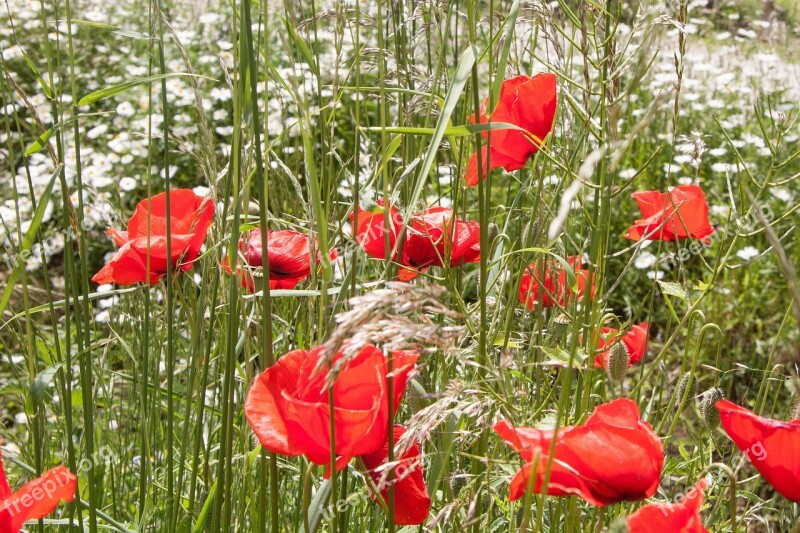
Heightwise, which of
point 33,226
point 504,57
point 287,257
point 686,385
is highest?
point 504,57

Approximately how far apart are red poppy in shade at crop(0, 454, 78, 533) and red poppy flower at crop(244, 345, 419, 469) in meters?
0.15

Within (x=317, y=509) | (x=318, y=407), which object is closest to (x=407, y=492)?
(x=317, y=509)

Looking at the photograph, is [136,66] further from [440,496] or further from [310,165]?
[310,165]

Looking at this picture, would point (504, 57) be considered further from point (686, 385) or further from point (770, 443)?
point (686, 385)

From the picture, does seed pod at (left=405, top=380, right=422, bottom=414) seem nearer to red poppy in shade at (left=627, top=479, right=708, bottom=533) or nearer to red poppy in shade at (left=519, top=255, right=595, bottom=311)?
red poppy in shade at (left=519, top=255, right=595, bottom=311)

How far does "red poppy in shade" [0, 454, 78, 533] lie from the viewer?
681mm

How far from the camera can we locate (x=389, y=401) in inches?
26.0

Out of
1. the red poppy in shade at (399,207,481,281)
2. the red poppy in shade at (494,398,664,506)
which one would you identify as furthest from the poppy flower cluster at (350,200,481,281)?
the red poppy in shade at (494,398,664,506)

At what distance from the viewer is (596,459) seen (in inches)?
25.0

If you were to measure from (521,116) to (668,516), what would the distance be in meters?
0.51

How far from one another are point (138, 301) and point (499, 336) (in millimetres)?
576

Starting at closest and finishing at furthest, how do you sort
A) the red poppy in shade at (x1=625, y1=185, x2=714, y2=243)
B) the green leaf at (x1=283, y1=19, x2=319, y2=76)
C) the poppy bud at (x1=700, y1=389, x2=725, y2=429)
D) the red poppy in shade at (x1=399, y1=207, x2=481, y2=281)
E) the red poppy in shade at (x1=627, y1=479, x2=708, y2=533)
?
the red poppy in shade at (x1=627, y1=479, x2=708, y2=533) < the green leaf at (x1=283, y1=19, x2=319, y2=76) < the poppy bud at (x1=700, y1=389, x2=725, y2=429) < the red poppy in shade at (x1=399, y1=207, x2=481, y2=281) < the red poppy in shade at (x1=625, y1=185, x2=714, y2=243)

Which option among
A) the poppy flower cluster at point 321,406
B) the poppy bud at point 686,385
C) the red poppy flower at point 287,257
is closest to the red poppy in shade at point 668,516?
the poppy flower cluster at point 321,406

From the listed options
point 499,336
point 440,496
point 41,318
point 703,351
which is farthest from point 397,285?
point 41,318
